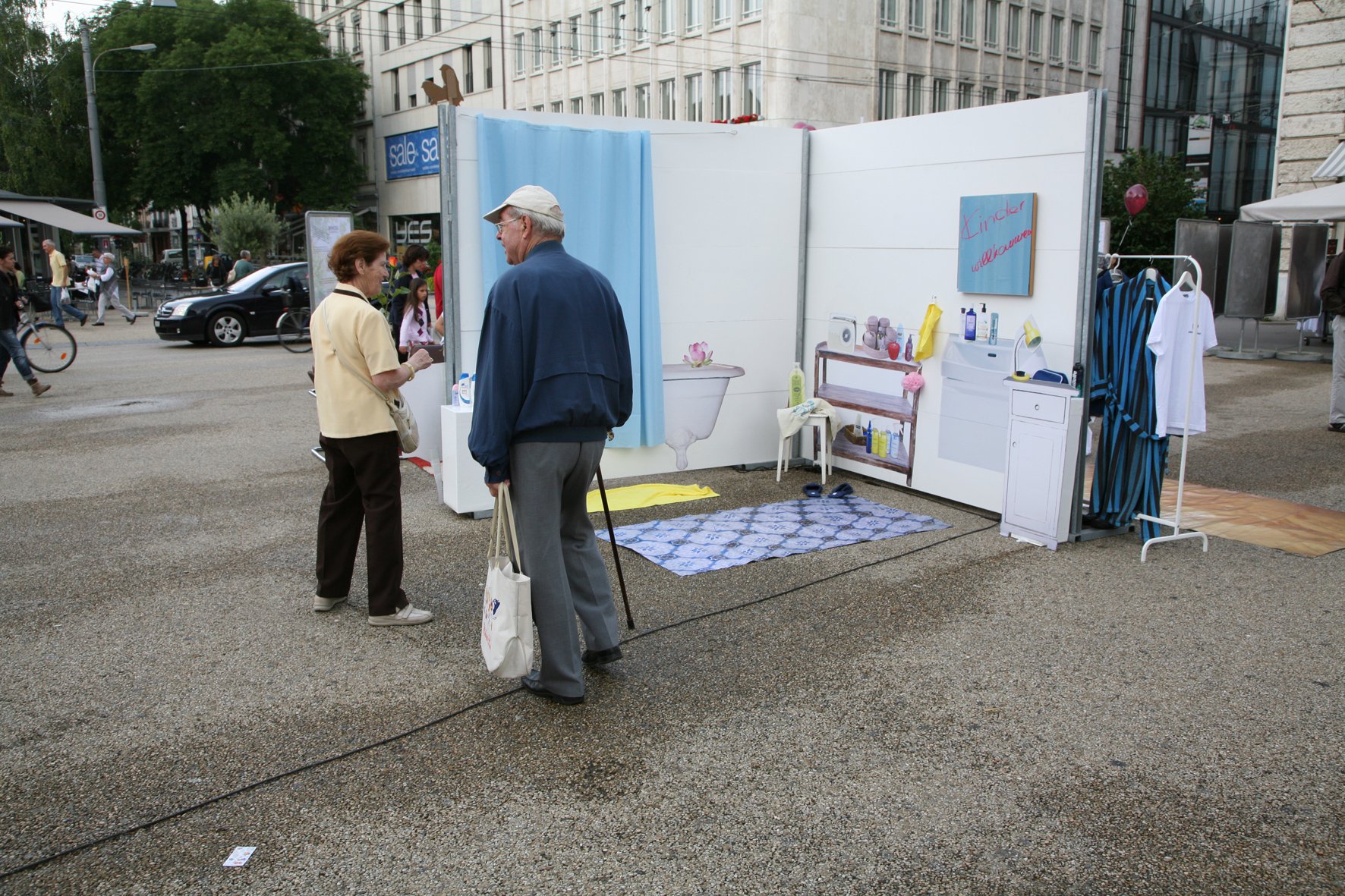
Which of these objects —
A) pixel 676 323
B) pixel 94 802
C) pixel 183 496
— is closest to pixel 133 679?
pixel 94 802

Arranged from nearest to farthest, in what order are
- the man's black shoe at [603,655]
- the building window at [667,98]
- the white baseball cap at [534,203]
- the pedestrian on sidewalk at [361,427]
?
the white baseball cap at [534,203]
the man's black shoe at [603,655]
the pedestrian on sidewalk at [361,427]
the building window at [667,98]

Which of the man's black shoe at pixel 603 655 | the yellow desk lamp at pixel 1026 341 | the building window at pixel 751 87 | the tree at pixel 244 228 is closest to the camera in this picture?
the man's black shoe at pixel 603 655

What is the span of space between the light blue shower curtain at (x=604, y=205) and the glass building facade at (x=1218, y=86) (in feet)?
176

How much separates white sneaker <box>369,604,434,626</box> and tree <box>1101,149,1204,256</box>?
26.7 m

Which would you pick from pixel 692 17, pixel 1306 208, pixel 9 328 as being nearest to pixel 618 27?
pixel 692 17

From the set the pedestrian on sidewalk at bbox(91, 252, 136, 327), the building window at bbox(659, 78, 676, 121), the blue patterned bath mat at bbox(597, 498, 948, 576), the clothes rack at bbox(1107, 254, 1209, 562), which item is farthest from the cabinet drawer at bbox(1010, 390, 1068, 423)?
the building window at bbox(659, 78, 676, 121)

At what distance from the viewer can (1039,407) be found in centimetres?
617

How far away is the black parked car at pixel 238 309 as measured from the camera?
18.0m

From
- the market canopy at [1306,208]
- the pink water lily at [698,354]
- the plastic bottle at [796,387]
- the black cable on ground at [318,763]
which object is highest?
the market canopy at [1306,208]

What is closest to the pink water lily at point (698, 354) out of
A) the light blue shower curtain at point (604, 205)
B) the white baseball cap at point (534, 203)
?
the light blue shower curtain at point (604, 205)

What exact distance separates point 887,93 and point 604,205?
3646cm

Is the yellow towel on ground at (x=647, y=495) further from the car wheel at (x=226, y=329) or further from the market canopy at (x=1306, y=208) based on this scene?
the car wheel at (x=226, y=329)

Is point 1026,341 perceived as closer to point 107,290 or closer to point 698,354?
point 698,354

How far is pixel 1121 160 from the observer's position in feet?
107
